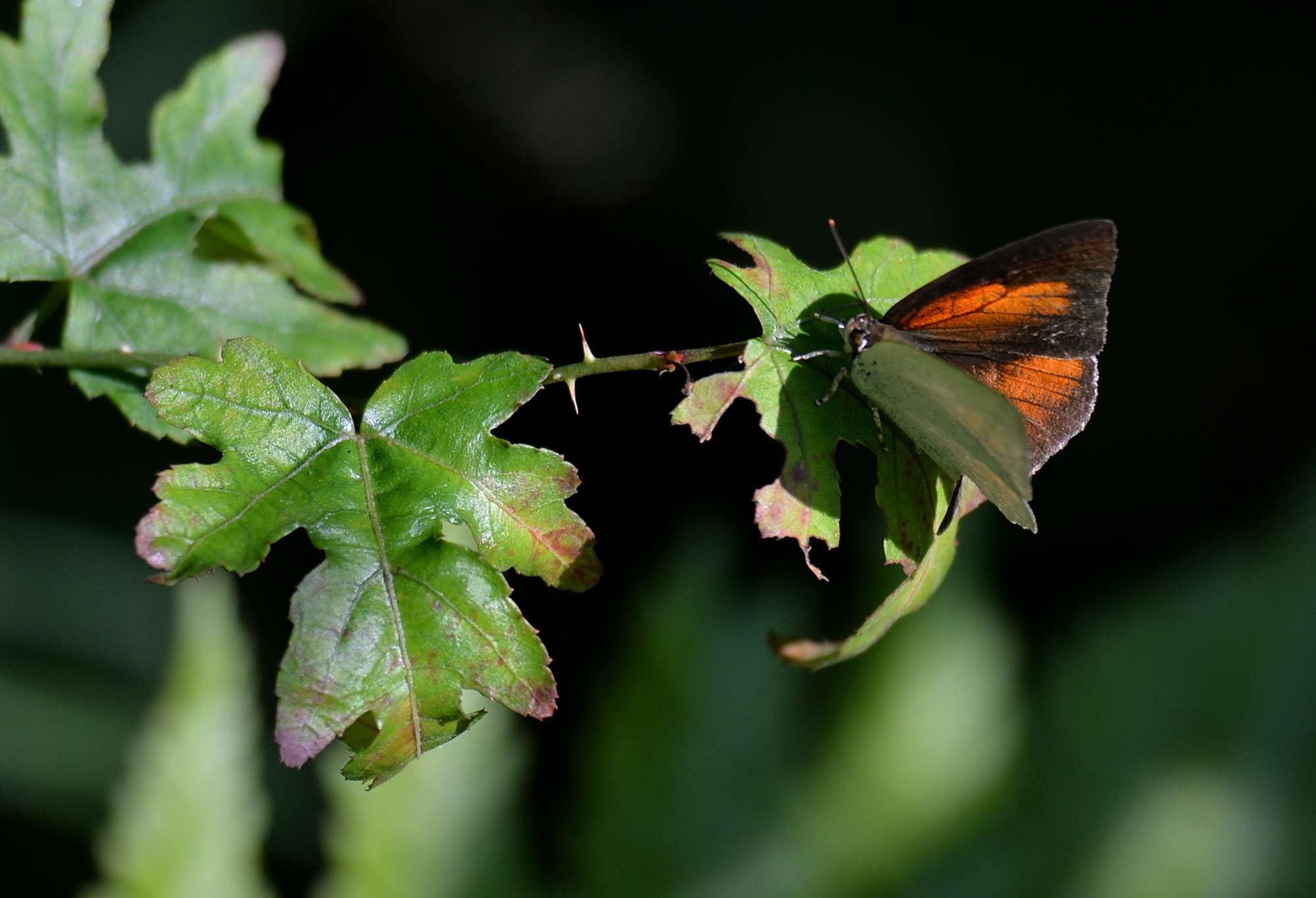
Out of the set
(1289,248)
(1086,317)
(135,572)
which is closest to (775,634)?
(1086,317)

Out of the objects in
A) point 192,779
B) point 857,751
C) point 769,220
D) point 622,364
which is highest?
point 622,364

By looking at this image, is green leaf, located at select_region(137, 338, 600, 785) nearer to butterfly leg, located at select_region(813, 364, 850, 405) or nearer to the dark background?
butterfly leg, located at select_region(813, 364, 850, 405)

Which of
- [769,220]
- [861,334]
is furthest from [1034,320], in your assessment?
[769,220]

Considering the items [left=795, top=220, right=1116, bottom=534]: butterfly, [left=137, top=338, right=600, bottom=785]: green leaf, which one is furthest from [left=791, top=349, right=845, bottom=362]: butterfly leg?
[left=137, top=338, right=600, bottom=785]: green leaf

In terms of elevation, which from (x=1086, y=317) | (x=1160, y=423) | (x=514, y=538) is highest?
(x=1086, y=317)

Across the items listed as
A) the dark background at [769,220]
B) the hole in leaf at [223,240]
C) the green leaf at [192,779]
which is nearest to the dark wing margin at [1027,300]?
the hole in leaf at [223,240]

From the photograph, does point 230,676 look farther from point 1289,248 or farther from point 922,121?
point 1289,248

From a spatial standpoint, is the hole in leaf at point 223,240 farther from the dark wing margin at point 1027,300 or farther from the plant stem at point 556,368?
the dark wing margin at point 1027,300

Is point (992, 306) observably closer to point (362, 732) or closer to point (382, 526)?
point (382, 526)
